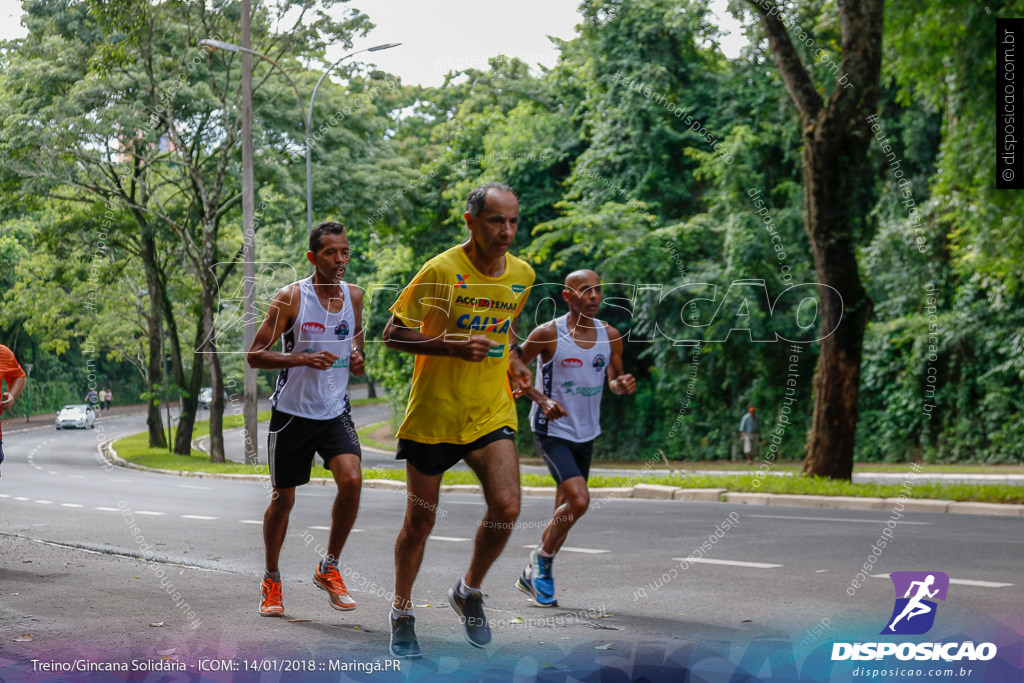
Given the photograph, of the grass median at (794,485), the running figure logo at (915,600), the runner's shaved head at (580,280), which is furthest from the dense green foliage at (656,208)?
the runner's shaved head at (580,280)

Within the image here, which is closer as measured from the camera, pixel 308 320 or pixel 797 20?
pixel 308 320

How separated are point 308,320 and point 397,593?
158 cm

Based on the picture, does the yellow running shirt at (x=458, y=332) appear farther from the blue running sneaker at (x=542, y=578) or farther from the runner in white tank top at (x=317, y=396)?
the blue running sneaker at (x=542, y=578)

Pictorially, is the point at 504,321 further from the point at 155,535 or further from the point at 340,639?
the point at 155,535

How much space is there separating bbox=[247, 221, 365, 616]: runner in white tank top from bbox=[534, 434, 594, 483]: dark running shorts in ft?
4.13

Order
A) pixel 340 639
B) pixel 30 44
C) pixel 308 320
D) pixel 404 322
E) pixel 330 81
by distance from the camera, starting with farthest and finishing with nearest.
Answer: pixel 330 81 < pixel 30 44 < pixel 308 320 < pixel 340 639 < pixel 404 322

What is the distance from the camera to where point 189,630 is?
18.4 ft

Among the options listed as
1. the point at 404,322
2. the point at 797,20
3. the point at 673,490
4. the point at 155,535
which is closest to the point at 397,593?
the point at 404,322

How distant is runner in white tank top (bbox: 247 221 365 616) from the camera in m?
5.89

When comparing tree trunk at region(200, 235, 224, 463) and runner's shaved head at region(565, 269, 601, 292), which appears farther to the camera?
tree trunk at region(200, 235, 224, 463)

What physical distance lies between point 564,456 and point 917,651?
237 centimetres

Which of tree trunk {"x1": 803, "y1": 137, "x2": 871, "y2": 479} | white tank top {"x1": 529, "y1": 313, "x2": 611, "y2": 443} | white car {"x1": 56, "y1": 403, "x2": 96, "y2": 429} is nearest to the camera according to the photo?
white tank top {"x1": 529, "y1": 313, "x2": 611, "y2": 443}

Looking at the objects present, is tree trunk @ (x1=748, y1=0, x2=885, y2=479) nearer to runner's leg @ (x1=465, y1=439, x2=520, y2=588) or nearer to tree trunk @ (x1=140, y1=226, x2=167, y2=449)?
runner's leg @ (x1=465, y1=439, x2=520, y2=588)

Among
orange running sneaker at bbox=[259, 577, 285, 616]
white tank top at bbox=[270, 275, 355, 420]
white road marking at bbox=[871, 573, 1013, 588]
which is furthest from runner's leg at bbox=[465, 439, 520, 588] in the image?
white road marking at bbox=[871, 573, 1013, 588]
